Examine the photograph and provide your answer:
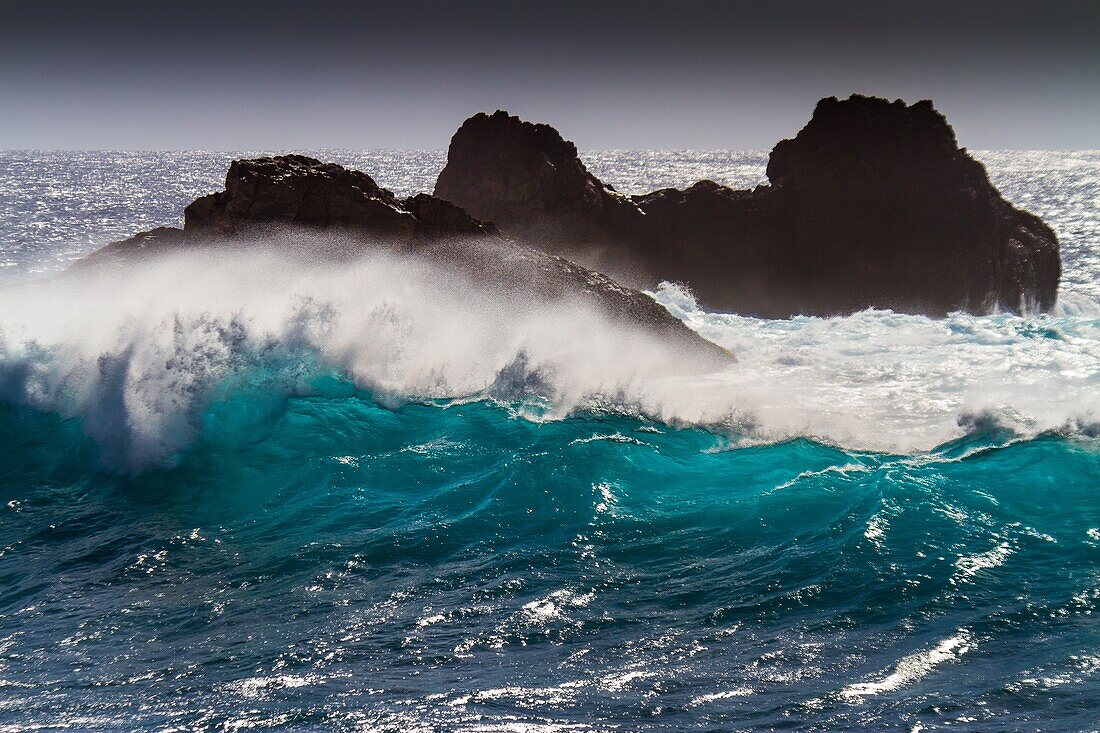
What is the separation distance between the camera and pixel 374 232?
627 inches

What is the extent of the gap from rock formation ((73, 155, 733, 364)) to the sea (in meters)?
0.55

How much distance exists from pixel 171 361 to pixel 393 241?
553 cm

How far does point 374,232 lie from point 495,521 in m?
8.27

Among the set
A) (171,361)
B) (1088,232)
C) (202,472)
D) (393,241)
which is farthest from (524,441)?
(1088,232)

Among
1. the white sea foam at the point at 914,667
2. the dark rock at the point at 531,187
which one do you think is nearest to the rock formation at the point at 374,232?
the white sea foam at the point at 914,667

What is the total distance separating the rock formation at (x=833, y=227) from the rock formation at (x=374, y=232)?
1056cm

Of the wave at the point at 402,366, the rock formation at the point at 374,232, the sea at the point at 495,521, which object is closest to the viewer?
the sea at the point at 495,521

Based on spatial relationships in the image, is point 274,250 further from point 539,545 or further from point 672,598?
point 672,598

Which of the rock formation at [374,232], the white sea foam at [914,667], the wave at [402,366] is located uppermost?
the rock formation at [374,232]

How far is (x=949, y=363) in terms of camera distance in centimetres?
1761

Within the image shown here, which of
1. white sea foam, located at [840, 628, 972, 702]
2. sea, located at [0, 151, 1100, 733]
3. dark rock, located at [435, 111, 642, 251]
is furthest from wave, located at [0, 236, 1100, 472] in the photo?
dark rock, located at [435, 111, 642, 251]

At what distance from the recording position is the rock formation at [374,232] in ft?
51.1

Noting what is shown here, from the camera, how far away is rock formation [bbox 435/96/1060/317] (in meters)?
26.9

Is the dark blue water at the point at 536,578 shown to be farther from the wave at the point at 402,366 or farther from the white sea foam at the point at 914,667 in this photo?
the wave at the point at 402,366
